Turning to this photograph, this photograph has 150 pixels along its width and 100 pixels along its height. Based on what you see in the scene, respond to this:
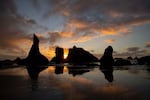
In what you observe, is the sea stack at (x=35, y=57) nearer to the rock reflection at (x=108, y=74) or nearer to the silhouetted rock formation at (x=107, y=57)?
the silhouetted rock formation at (x=107, y=57)

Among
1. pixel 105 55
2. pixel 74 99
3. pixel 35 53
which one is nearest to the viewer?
pixel 74 99

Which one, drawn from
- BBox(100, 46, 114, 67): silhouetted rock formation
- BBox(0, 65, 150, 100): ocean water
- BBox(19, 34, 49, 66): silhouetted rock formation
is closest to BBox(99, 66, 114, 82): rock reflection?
BBox(0, 65, 150, 100): ocean water

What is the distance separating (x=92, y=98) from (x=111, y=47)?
137 meters

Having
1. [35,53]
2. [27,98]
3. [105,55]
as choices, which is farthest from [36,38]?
[27,98]

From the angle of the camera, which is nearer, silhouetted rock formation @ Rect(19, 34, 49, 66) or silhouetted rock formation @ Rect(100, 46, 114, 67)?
silhouetted rock formation @ Rect(100, 46, 114, 67)

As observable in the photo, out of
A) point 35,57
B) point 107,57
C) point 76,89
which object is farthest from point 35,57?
point 76,89

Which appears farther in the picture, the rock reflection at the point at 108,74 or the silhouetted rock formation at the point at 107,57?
the silhouetted rock formation at the point at 107,57

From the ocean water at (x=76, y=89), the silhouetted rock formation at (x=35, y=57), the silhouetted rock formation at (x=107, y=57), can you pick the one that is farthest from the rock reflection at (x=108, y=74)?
the silhouetted rock formation at (x=35, y=57)

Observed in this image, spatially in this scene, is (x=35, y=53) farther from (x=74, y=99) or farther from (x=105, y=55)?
(x=74, y=99)

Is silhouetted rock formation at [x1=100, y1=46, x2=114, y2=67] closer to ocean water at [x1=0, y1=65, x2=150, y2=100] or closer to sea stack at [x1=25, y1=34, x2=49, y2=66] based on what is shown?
sea stack at [x1=25, y1=34, x2=49, y2=66]

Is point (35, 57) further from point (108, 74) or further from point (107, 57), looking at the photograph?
point (108, 74)

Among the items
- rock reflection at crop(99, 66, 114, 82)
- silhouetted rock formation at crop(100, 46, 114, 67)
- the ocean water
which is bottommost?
the ocean water

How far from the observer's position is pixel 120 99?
20203mm

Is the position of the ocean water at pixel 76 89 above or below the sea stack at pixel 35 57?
below
